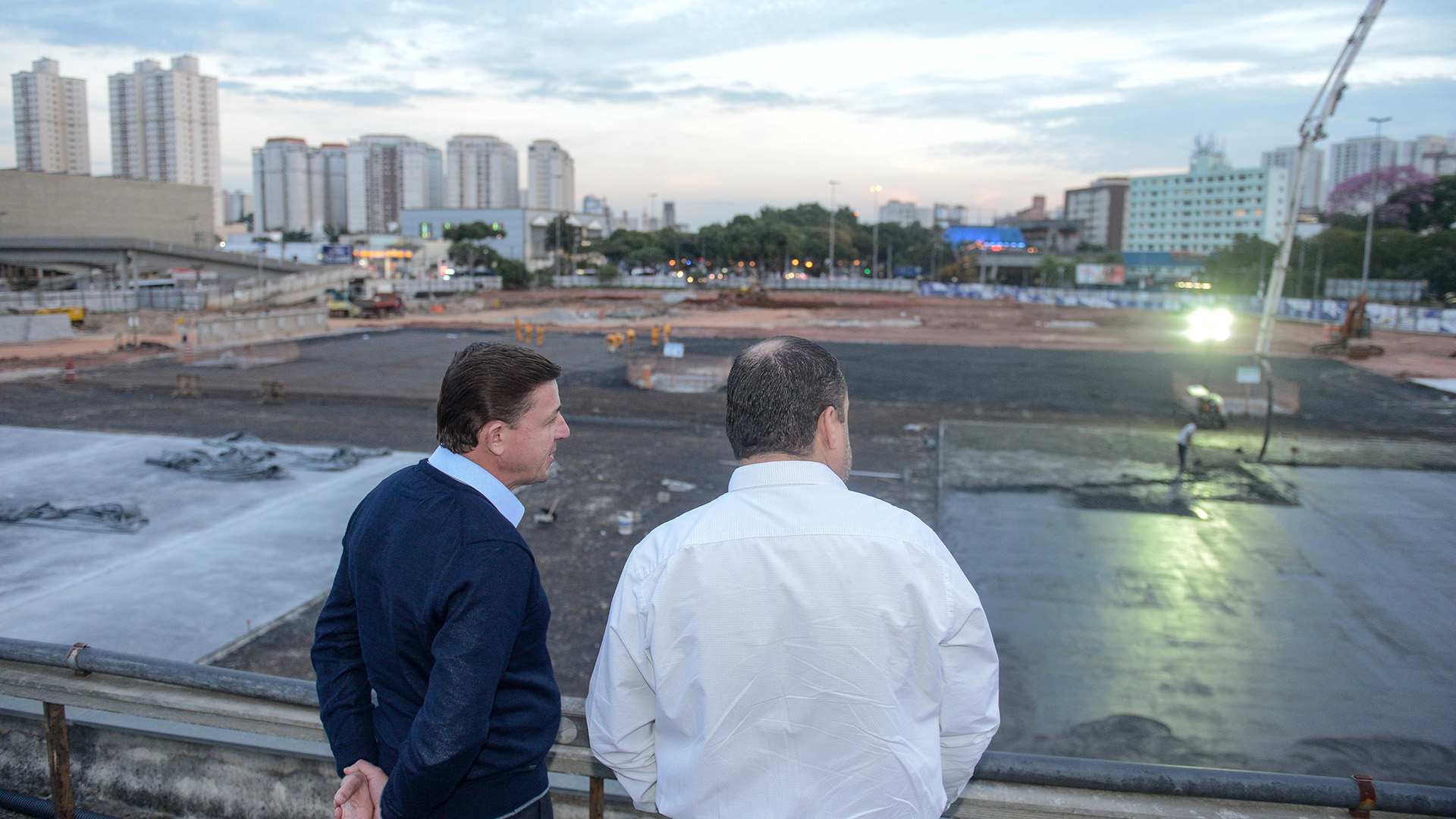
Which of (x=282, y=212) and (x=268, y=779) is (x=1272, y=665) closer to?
(x=268, y=779)

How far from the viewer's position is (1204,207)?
520 feet

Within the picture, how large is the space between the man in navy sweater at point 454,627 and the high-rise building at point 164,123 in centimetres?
17831

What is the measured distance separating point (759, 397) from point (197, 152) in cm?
18525

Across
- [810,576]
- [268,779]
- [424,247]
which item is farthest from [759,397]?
[424,247]

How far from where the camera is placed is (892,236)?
132750 millimetres

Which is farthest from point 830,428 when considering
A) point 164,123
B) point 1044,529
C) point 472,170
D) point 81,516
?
point 472,170

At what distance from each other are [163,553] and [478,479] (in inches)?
354

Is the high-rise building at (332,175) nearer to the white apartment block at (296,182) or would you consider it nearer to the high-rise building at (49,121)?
the white apartment block at (296,182)

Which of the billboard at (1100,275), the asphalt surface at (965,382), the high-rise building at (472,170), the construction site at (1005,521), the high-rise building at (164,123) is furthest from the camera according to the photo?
the high-rise building at (472,170)

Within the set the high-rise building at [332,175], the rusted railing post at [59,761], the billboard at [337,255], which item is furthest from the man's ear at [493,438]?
the high-rise building at [332,175]

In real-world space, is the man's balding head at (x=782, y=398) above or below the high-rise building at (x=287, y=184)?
below

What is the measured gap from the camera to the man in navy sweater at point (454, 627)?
1908 millimetres

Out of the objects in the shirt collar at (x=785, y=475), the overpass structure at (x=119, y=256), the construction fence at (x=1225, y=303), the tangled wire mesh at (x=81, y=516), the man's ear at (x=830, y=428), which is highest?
the overpass structure at (x=119, y=256)

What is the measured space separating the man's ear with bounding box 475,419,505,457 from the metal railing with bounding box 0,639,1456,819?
2.71 ft
